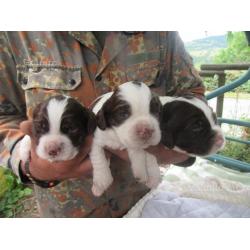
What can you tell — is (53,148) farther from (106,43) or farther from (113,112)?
(106,43)

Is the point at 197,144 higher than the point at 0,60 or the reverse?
the reverse

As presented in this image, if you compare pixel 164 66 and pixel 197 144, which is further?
pixel 164 66

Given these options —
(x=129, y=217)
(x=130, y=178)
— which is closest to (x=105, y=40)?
(x=130, y=178)

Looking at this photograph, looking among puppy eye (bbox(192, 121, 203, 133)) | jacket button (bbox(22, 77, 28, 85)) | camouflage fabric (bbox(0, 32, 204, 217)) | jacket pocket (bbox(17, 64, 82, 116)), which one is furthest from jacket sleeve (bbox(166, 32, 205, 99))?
jacket button (bbox(22, 77, 28, 85))

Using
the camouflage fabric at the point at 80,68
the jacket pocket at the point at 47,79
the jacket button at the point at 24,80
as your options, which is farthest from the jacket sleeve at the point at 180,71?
the jacket button at the point at 24,80
